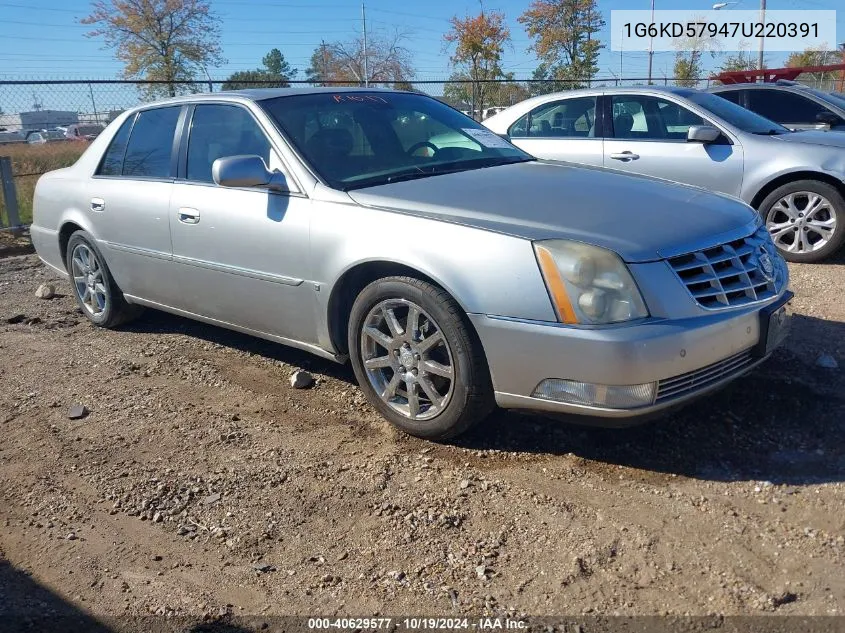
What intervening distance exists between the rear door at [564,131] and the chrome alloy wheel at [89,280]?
4.41 metres

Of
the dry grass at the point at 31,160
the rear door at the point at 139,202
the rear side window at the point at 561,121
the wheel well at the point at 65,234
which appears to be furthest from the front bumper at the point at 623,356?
the dry grass at the point at 31,160

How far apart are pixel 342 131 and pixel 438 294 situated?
1.43 meters

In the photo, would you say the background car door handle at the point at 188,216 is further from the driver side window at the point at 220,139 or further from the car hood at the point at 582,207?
the car hood at the point at 582,207

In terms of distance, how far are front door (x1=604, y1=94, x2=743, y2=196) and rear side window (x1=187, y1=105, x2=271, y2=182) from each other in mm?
3882

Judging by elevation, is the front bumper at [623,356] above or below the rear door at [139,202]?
below

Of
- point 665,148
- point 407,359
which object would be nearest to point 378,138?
point 407,359

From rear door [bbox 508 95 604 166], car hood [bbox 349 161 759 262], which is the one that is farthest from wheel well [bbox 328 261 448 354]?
rear door [bbox 508 95 604 166]

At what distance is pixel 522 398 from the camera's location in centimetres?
323

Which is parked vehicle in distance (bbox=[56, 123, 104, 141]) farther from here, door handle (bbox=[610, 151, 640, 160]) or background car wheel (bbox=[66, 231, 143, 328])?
door handle (bbox=[610, 151, 640, 160])

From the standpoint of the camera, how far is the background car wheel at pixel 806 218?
6645 mm

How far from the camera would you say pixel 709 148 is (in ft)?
23.3

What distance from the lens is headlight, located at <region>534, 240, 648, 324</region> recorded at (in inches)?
119

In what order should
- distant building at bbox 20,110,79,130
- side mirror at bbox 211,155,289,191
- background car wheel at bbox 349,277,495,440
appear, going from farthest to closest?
distant building at bbox 20,110,79,130
side mirror at bbox 211,155,289,191
background car wheel at bbox 349,277,495,440

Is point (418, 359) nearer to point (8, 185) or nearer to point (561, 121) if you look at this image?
point (561, 121)
